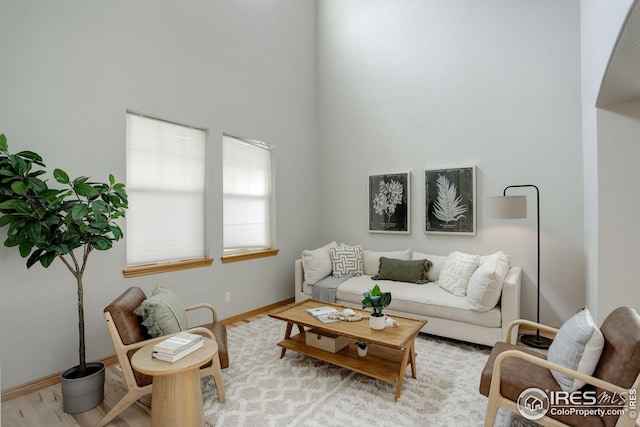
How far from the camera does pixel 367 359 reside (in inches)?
102

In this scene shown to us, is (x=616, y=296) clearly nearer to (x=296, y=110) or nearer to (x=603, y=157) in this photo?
(x=603, y=157)

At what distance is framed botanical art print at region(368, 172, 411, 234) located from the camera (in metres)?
4.56

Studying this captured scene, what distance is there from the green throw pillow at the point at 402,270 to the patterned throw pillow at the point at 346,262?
1.08 feet

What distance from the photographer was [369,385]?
2494 millimetres

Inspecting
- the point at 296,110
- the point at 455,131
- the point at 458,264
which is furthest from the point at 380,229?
the point at 296,110

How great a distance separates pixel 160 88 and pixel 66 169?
122 centimetres

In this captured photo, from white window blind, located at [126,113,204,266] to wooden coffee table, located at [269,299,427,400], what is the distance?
148 cm

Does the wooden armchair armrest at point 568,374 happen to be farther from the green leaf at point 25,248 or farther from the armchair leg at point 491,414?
the green leaf at point 25,248

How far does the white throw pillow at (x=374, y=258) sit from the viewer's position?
14.3ft

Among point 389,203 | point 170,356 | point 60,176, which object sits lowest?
point 170,356

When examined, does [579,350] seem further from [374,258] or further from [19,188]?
[19,188]

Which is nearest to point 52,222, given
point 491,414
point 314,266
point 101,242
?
point 101,242

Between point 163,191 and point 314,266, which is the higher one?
point 163,191

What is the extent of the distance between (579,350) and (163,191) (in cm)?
366
